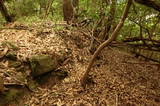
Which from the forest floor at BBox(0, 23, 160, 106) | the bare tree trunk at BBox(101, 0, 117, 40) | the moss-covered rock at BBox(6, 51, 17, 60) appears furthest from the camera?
the bare tree trunk at BBox(101, 0, 117, 40)

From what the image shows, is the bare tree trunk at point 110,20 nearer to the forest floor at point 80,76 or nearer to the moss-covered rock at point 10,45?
the forest floor at point 80,76

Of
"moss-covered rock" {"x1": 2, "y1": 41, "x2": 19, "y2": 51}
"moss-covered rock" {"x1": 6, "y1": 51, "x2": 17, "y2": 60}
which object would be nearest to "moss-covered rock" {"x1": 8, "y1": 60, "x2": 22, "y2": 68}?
"moss-covered rock" {"x1": 6, "y1": 51, "x2": 17, "y2": 60}

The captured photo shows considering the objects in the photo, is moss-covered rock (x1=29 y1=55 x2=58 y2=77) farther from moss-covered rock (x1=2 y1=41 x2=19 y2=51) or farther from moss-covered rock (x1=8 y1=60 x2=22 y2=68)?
moss-covered rock (x1=2 y1=41 x2=19 y2=51)

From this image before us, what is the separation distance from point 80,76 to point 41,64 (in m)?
0.94

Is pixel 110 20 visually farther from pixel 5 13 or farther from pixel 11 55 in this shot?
pixel 5 13

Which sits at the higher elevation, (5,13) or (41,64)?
(5,13)

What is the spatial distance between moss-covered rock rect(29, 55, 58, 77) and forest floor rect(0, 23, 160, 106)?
22 cm

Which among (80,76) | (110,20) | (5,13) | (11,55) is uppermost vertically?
(5,13)

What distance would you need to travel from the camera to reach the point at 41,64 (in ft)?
12.7

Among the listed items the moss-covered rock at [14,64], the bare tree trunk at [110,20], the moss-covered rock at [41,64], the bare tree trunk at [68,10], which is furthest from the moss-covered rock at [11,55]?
the bare tree trunk at [68,10]

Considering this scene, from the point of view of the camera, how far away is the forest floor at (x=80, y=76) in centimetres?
358

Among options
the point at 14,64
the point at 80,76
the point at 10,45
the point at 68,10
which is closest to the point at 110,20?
the point at 68,10

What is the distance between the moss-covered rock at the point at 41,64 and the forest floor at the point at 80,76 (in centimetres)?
22

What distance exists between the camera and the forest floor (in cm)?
358
